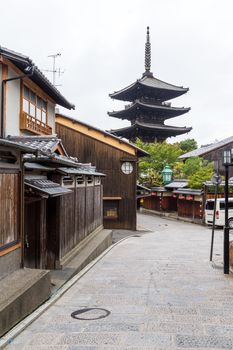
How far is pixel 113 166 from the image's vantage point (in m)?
31.2

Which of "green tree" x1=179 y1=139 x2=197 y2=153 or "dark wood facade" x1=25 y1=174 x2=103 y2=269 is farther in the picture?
"green tree" x1=179 y1=139 x2=197 y2=153

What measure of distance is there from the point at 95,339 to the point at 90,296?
131 inches

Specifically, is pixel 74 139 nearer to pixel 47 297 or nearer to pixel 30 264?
pixel 30 264

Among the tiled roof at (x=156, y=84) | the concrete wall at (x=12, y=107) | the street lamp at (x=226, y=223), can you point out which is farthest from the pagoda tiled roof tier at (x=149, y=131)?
the street lamp at (x=226, y=223)

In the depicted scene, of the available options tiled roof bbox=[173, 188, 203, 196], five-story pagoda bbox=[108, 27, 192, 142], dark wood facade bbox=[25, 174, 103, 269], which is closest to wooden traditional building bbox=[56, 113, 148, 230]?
tiled roof bbox=[173, 188, 203, 196]

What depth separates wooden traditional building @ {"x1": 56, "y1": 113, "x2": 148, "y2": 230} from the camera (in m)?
30.5

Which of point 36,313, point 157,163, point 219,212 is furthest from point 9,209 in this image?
point 157,163

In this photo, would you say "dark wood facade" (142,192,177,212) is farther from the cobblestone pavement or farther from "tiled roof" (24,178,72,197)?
"tiled roof" (24,178,72,197)

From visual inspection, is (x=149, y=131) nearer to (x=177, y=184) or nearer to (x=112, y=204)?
(x=177, y=184)

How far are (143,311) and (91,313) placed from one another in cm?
114

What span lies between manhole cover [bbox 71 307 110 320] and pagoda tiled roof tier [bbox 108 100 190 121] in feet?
153

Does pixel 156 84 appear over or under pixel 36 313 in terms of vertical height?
over

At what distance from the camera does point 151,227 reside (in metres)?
34.8

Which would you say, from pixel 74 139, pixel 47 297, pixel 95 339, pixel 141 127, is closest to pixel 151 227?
pixel 74 139
